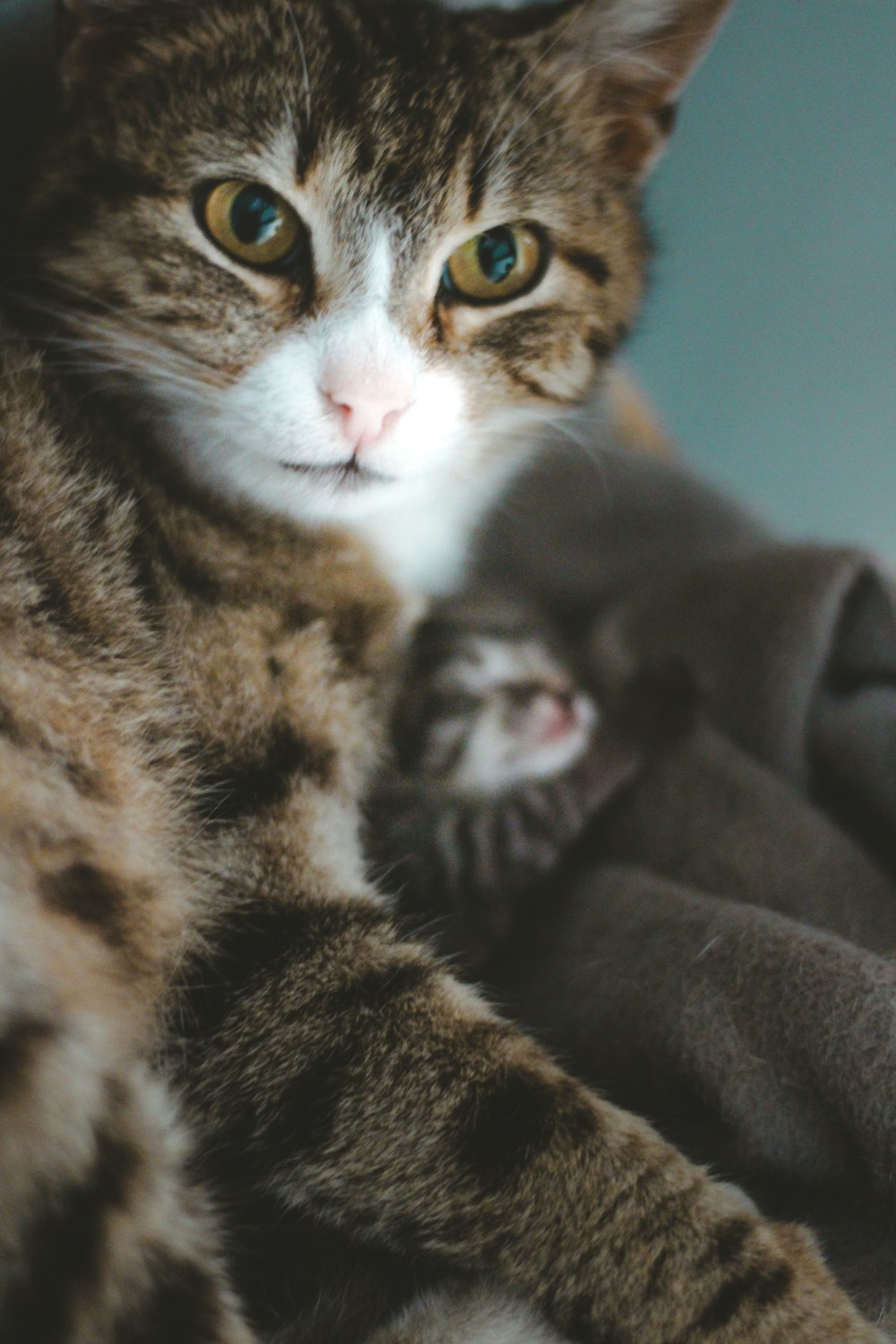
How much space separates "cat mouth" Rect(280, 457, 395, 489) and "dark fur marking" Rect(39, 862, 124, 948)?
351 mm

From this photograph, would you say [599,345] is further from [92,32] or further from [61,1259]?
[61,1259]

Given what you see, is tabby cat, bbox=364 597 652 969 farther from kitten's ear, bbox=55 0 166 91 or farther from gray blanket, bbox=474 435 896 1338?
kitten's ear, bbox=55 0 166 91

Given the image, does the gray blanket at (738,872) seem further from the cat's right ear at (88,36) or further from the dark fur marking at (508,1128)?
the cat's right ear at (88,36)

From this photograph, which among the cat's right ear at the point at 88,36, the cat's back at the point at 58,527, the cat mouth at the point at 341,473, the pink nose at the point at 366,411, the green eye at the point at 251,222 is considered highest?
the cat's right ear at the point at 88,36

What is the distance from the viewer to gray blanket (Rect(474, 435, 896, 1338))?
78 centimetres

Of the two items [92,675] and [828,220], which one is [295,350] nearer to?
[92,675]

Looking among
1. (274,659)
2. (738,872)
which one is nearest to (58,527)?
(274,659)

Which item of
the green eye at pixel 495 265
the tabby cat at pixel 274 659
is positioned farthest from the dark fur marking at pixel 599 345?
the green eye at pixel 495 265

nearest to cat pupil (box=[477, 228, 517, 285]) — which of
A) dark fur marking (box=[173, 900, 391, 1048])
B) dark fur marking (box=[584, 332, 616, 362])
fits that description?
dark fur marking (box=[584, 332, 616, 362])

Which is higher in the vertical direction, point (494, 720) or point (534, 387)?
point (534, 387)

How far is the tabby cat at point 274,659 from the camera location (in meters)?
0.66

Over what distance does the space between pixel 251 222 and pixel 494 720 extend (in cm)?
56

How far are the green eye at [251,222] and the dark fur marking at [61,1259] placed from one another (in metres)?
0.65

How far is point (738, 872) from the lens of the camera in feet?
3.32
